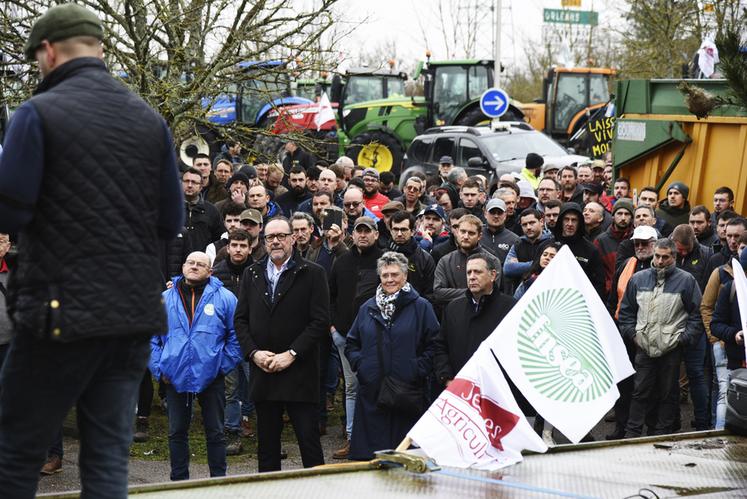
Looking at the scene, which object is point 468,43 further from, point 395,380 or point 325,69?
point 395,380

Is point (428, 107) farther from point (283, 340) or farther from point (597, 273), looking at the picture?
point (283, 340)

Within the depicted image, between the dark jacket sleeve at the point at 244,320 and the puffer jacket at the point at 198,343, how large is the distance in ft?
0.19

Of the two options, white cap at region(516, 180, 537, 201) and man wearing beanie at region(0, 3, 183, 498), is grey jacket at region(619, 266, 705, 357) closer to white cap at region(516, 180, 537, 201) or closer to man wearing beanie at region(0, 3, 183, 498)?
white cap at region(516, 180, 537, 201)

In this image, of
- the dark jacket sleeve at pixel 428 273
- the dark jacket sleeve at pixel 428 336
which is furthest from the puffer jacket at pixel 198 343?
the dark jacket sleeve at pixel 428 273

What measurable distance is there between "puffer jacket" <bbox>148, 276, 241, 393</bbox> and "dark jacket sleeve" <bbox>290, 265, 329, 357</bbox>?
51cm

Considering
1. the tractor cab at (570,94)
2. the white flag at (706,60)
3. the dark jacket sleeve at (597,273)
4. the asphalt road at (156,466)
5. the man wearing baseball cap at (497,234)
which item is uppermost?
the tractor cab at (570,94)

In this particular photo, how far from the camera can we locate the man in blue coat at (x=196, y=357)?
8281 mm

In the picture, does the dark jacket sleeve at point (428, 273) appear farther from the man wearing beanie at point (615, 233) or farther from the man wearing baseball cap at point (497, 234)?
the man wearing beanie at point (615, 233)

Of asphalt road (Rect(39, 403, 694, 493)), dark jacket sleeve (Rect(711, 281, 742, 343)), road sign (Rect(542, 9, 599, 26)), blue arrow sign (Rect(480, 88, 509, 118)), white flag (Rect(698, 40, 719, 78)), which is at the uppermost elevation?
road sign (Rect(542, 9, 599, 26))

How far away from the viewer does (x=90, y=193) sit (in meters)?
3.83

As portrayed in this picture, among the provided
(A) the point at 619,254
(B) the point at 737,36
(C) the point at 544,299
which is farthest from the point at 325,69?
(B) the point at 737,36

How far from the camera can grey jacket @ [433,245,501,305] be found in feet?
32.3

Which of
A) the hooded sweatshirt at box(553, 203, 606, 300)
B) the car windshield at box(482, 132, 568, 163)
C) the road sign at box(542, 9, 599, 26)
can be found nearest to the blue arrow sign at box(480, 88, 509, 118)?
the car windshield at box(482, 132, 568, 163)

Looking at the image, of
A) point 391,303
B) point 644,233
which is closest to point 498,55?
point 644,233
